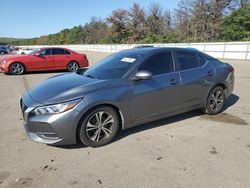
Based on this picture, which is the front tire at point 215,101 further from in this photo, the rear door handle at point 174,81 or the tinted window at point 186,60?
the rear door handle at point 174,81

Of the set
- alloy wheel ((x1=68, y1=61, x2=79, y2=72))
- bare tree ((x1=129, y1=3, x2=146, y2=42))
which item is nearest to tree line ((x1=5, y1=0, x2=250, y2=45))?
bare tree ((x1=129, y1=3, x2=146, y2=42))

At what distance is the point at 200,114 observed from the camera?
18.5 ft

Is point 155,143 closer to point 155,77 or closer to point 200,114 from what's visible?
point 155,77

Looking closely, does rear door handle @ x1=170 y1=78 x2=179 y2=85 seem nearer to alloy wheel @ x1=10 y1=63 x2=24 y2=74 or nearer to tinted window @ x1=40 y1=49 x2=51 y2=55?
tinted window @ x1=40 y1=49 x2=51 y2=55

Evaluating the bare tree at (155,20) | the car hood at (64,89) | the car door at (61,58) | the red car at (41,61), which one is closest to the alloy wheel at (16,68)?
the red car at (41,61)

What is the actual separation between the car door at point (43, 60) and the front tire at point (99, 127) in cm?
1046

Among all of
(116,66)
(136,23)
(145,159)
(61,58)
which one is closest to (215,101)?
(116,66)

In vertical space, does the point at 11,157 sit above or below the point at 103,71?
below

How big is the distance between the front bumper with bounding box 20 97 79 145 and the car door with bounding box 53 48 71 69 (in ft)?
34.4

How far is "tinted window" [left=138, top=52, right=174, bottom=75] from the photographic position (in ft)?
14.8

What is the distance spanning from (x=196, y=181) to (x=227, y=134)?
174 cm

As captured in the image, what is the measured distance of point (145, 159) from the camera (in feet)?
11.9

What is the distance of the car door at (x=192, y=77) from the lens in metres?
4.91

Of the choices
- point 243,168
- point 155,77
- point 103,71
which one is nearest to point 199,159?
point 243,168
